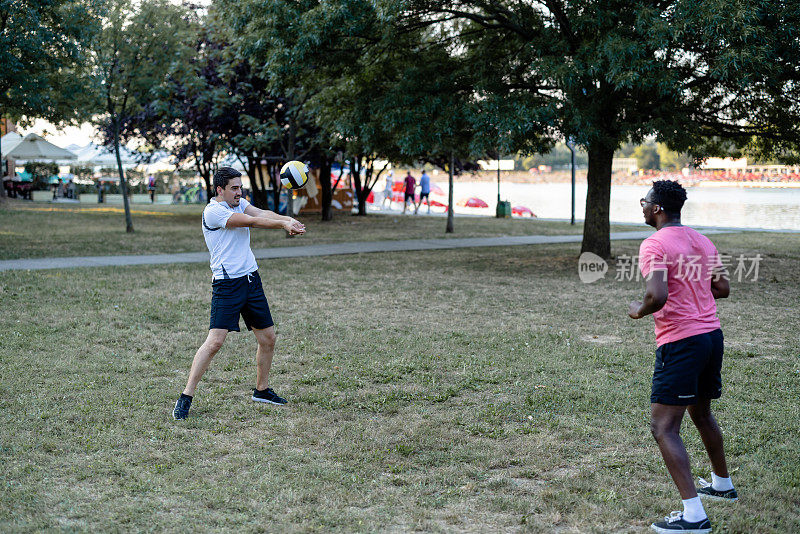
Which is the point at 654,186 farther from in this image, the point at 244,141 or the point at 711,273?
the point at 244,141

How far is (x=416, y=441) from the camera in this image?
4973 mm

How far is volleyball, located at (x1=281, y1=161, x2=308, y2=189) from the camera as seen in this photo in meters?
5.72

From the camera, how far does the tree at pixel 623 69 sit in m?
10.5

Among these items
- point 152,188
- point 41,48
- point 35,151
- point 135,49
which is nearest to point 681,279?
point 41,48

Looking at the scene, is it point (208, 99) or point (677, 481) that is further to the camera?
point (208, 99)

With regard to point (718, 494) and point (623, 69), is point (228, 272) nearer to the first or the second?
point (718, 494)

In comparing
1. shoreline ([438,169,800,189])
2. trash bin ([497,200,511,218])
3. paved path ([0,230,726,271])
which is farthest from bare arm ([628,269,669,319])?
shoreline ([438,169,800,189])

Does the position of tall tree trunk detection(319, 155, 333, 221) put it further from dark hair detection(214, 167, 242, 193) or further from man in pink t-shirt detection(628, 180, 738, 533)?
man in pink t-shirt detection(628, 180, 738, 533)

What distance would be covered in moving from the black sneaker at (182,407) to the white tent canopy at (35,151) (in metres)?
31.2

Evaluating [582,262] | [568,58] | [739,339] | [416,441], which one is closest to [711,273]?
[416,441]

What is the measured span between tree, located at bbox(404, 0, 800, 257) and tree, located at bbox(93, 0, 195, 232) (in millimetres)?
7755

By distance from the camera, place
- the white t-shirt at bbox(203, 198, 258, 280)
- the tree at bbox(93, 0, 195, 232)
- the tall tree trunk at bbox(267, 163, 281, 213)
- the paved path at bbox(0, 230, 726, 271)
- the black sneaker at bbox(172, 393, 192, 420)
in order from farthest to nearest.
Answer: the tall tree trunk at bbox(267, 163, 281, 213), the tree at bbox(93, 0, 195, 232), the paved path at bbox(0, 230, 726, 271), the white t-shirt at bbox(203, 198, 258, 280), the black sneaker at bbox(172, 393, 192, 420)

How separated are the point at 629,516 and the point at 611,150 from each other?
33.5 feet

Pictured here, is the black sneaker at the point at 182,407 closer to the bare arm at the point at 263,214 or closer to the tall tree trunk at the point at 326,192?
the bare arm at the point at 263,214
